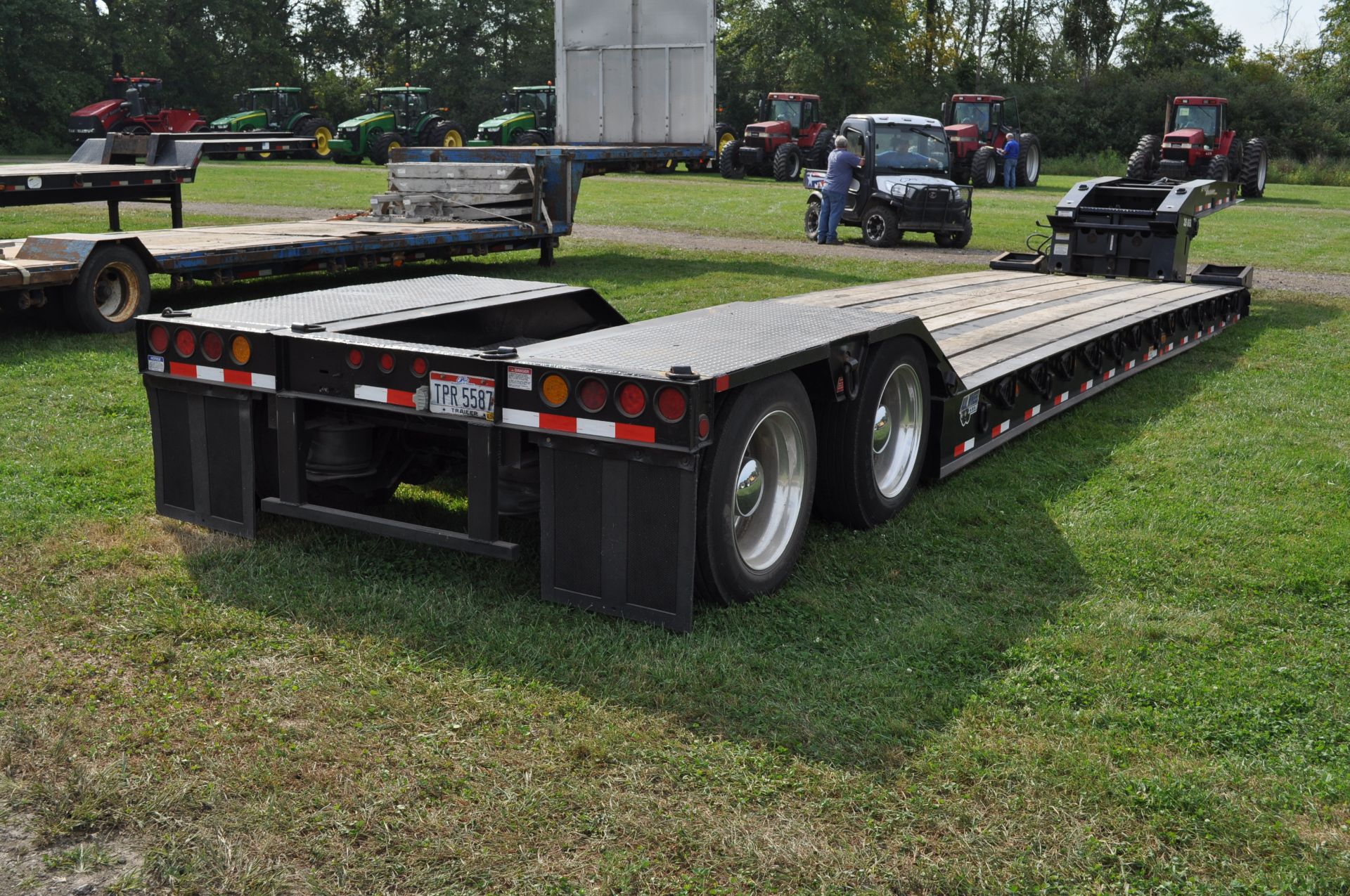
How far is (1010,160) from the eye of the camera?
108 ft

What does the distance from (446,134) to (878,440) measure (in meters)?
34.8

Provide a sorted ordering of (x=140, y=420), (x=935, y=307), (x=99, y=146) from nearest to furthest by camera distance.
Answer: (x=140, y=420)
(x=935, y=307)
(x=99, y=146)

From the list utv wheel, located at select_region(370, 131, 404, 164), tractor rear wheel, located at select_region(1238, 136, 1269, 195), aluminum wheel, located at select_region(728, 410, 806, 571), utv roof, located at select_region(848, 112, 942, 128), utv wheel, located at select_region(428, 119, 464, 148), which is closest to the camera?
aluminum wheel, located at select_region(728, 410, 806, 571)

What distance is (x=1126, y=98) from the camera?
47656 millimetres

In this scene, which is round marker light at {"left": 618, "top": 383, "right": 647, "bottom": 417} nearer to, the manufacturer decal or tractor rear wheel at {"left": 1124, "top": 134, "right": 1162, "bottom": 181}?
the manufacturer decal

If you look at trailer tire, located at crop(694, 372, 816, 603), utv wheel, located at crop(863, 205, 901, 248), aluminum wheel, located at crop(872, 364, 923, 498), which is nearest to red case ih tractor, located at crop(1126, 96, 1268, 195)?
utv wheel, located at crop(863, 205, 901, 248)

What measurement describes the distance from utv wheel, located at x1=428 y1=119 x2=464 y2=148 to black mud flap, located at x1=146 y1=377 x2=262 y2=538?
34052 millimetres

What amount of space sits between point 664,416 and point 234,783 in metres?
1.63

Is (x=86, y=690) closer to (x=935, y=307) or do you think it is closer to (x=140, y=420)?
(x=140, y=420)

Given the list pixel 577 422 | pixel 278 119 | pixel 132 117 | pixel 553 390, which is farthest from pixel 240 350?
pixel 132 117

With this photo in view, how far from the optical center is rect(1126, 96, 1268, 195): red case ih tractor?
3181cm

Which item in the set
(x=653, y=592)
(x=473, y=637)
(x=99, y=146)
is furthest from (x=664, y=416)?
(x=99, y=146)

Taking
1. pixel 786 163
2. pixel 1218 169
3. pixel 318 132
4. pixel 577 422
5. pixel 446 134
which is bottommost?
pixel 577 422

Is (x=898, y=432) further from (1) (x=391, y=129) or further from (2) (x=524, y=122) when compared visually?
(1) (x=391, y=129)
